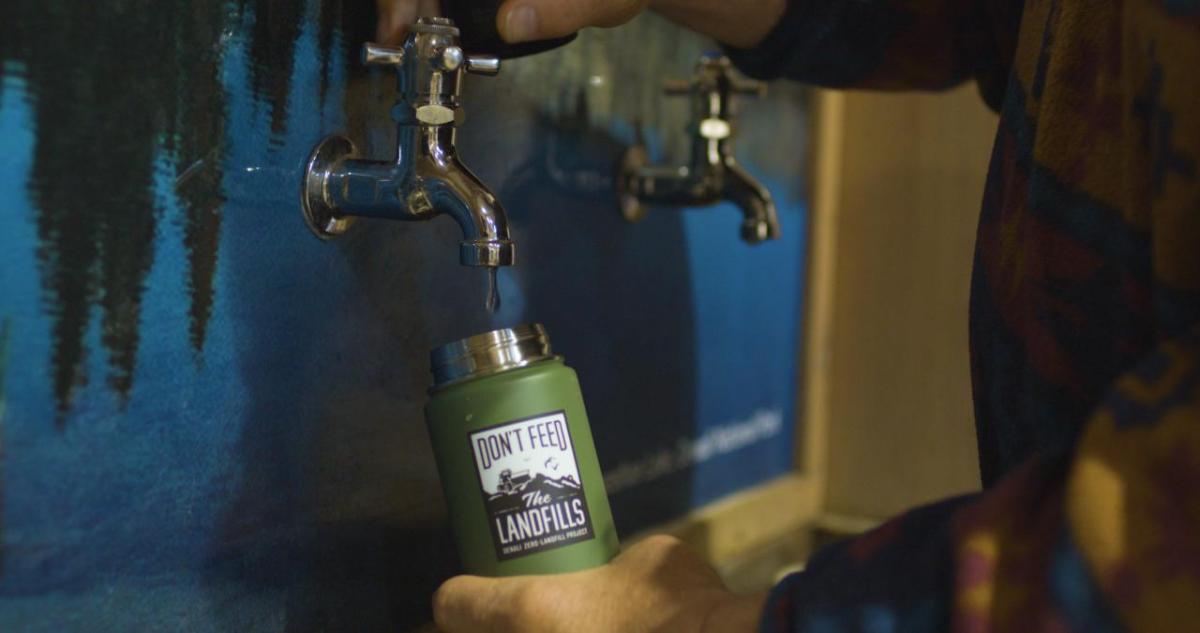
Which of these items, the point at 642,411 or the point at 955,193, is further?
the point at 955,193

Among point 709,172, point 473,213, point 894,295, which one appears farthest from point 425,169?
point 894,295

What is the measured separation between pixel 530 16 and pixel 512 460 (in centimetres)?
24

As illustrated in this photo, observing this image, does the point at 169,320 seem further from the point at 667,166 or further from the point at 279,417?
the point at 667,166

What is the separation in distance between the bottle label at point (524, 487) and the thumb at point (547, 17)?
0.68ft

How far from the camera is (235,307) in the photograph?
0.58 m

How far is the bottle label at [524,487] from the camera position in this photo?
1.84ft

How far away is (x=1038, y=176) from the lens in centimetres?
55

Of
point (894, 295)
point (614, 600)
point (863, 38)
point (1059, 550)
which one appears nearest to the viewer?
point (1059, 550)

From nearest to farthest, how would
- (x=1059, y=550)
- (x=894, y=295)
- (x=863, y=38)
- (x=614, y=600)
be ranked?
(x=1059, y=550) → (x=614, y=600) → (x=863, y=38) → (x=894, y=295)

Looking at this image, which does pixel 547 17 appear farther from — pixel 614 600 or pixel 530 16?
pixel 614 600

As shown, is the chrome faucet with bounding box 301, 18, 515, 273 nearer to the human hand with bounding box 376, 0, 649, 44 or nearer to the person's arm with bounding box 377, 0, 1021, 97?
the human hand with bounding box 376, 0, 649, 44

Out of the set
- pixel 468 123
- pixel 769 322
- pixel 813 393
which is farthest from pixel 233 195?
pixel 813 393

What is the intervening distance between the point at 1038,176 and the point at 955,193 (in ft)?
2.09

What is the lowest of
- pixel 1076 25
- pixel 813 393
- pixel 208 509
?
pixel 813 393
